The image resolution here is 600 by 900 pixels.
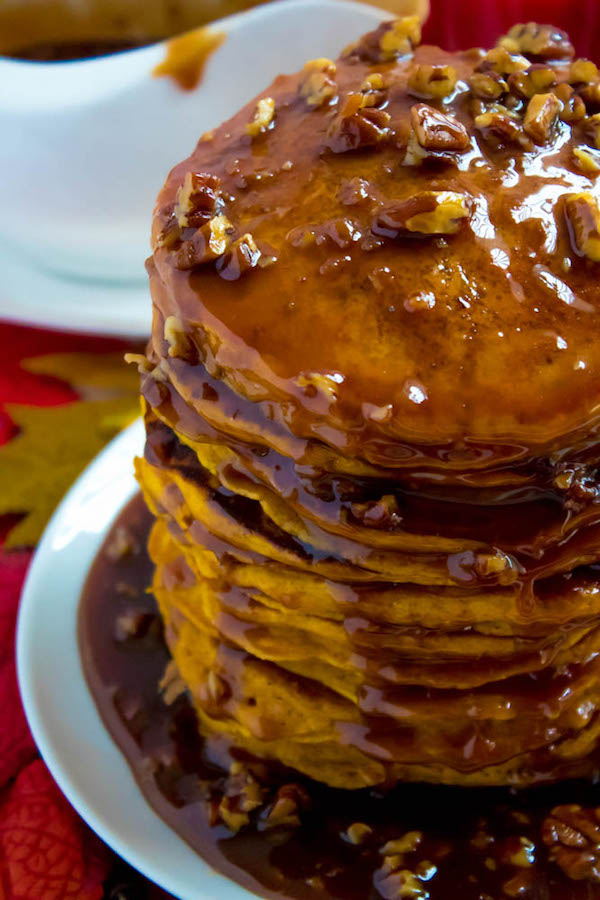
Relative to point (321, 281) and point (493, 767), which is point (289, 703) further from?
point (321, 281)

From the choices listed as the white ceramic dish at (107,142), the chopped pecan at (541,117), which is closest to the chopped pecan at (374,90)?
the chopped pecan at (541,117)

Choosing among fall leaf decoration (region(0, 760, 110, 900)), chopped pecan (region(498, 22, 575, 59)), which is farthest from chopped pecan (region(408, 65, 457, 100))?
fall leaf decoration (region(0, 760, 110, 900))

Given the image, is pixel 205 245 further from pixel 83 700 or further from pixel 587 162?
pixel 83 700

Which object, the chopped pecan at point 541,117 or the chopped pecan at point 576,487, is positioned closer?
the chopped pecan at point 576,487

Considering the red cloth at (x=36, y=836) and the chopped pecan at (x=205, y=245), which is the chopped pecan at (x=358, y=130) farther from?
the red cloth at (x=36, y=836)

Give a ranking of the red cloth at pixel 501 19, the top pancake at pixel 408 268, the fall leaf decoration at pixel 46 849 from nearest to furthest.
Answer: the top pancake at pixel 408 268
the fall leaf decoration at pixel 46 849
the red cloth at pixel 501 19

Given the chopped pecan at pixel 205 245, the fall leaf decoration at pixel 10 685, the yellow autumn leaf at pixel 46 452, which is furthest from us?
the yellow autumn leaf at pixel 46 452
